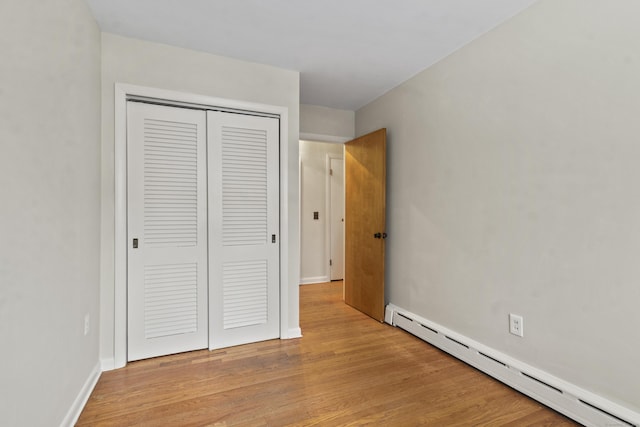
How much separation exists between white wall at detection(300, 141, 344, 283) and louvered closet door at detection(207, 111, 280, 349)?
211cm

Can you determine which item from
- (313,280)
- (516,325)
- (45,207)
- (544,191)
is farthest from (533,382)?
(313,280)

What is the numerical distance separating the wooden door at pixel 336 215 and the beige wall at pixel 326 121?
1.14m

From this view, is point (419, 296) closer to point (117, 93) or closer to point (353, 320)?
point (353, 320)

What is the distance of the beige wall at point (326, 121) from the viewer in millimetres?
3676

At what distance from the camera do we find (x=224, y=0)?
189 centimetres

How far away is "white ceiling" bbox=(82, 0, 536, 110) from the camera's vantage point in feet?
6.34

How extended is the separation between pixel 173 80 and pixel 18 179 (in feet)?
5.00

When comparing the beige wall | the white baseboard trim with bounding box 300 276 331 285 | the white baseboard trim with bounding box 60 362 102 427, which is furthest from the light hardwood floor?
the beige wall

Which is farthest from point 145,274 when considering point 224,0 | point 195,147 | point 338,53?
point 338,53

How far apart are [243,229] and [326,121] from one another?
1.86 meters

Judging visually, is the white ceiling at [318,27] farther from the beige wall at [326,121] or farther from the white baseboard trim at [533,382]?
the white baseboard trim at [533,382]

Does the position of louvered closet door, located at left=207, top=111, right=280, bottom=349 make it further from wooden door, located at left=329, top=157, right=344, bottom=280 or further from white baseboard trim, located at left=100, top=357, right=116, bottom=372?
wooden door, located at left=329, top=157, right=344, bottom=280

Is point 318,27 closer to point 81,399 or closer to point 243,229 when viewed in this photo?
point 243,229

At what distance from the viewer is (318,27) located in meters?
2.17
